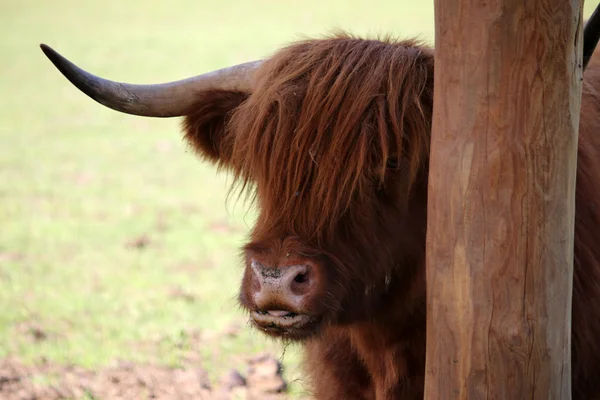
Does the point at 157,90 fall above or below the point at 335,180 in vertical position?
above

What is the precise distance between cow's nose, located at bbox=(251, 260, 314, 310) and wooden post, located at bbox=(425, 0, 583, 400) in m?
0.42

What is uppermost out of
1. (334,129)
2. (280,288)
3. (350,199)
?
(334,129)

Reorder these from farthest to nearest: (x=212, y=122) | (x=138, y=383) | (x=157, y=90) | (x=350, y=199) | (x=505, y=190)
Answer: (x=138, y=383)
(x=212, y=122)
(x=157, y=90)
(x=350, y=199)
(x=505, y=190)

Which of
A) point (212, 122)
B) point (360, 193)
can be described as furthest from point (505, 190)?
point (212, 122)

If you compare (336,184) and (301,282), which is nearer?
(301,282)

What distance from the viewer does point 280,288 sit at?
2.51m

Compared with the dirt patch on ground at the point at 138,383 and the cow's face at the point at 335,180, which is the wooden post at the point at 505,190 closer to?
the cow's face at the point at 335,180

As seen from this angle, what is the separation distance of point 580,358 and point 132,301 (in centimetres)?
390

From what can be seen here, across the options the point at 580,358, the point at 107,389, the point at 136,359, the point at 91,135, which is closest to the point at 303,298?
the point at 580,358

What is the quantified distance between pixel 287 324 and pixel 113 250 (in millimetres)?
5115

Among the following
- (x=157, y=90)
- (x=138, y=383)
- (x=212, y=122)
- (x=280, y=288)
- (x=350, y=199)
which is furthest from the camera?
(x=138, y=383)

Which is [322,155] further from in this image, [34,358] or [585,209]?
[34,358]

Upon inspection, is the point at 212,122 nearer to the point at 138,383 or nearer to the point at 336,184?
the point at 336,184

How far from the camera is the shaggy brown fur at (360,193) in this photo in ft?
8.85
